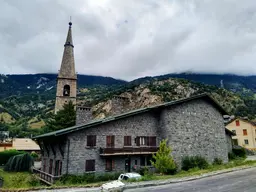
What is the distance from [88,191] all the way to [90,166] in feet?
26.5

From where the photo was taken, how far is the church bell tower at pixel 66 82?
159ft

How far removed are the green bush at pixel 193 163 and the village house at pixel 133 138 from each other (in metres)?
0.53

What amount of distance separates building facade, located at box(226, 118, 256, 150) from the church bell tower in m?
A: 41.4

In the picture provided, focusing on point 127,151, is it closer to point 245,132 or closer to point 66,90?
point 66,90

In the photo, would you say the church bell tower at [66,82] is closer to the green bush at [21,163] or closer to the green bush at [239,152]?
the green bush at [21,163]

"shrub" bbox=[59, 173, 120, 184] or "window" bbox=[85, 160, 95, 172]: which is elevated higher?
"window" bbox=[85, 160, 95, 172]

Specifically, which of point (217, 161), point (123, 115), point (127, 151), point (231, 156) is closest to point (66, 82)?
point (123, 115)

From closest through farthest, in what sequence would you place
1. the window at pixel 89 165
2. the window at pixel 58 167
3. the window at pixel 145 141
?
the window at pixel 89 165 → the window at pixel 58 167 → the window at pixel 145 141

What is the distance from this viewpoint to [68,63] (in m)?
50.9

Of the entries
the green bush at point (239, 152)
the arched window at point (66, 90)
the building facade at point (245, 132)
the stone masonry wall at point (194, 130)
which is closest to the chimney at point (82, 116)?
the stone masonry wall at point (194, 130)

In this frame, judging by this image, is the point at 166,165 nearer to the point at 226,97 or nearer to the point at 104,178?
the point at 104,178

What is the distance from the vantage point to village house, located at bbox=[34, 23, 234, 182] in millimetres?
21047

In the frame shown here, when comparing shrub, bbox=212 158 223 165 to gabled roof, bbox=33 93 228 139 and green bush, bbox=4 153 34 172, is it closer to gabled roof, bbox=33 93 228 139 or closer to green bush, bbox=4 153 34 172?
gabled roof, bbox=33 93 228 139

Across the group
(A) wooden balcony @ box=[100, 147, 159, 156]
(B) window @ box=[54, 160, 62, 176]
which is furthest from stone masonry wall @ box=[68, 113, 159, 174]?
(B) window @ box=[54, 160, 62, 176]
